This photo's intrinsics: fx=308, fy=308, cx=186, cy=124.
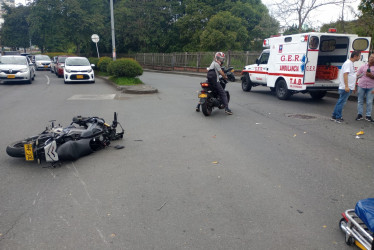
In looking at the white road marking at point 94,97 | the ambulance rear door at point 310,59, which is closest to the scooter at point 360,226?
the ambulance rear door at point 310,59

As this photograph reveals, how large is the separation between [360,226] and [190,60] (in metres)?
29.7

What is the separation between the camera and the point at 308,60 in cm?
1102

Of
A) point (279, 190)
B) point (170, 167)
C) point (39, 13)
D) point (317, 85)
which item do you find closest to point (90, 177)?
point (170, 167)

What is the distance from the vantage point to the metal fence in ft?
78.5

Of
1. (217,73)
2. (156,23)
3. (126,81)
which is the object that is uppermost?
(156,23)

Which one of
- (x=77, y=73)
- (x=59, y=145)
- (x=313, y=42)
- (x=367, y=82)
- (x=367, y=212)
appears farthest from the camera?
(x=77, y=73)

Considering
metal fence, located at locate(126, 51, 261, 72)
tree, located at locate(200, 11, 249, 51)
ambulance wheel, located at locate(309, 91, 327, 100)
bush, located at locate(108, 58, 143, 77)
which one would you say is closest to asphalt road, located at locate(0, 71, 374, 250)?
ambulance wheel, located at locate(309, 91, 327, 100)

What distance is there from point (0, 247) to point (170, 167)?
2.67m

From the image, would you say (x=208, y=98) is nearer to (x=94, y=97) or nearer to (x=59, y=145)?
(x=59, y=145)

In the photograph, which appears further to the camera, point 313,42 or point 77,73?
point 77,73

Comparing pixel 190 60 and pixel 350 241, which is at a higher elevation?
pixel 190 60

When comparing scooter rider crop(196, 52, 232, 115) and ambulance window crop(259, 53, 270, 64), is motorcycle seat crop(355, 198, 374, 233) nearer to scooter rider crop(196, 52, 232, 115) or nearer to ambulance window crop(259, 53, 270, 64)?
scooter rider crop(196, 52, 232, 115)

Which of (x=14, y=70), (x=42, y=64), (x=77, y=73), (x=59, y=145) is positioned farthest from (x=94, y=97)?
(x=42, y=64)

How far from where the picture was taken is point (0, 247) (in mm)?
3018
